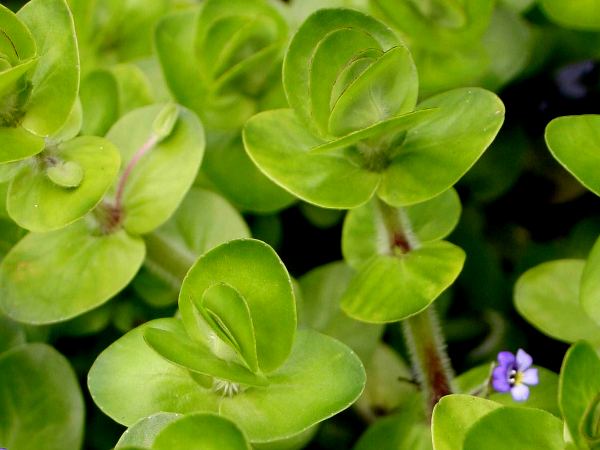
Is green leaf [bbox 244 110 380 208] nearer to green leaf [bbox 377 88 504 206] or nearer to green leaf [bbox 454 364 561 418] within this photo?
green leaf [bbox 377 88 504 206]

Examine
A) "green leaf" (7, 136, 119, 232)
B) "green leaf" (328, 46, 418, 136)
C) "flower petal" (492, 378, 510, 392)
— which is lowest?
"flower petal" (492, 378, 510, 392)

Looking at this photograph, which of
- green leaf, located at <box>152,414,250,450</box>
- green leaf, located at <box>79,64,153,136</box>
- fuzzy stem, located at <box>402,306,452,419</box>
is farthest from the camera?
green leaf, located at <box>79,64,153,136</box>

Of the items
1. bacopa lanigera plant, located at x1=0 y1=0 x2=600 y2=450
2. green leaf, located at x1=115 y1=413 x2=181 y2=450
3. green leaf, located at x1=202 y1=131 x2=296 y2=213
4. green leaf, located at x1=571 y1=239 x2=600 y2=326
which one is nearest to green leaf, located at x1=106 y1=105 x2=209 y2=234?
bacopa lanigera plant, located at x1=0 y1=0 x2=600 y2=450

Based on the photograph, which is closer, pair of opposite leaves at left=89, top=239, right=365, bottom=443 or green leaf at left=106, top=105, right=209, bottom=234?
pair of opposite leaves at left=89, top=239, right=365, bottom=443

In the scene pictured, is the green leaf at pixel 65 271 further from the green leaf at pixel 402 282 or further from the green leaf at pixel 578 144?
the green leaf at pixel 578 144

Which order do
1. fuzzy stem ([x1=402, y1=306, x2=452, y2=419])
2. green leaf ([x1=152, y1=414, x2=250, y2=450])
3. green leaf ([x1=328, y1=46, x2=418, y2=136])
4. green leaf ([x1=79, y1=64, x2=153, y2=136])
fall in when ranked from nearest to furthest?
1. green leaf ([x1=152, y1=414, x2=250, y2=450])
2. green leaf ([x1=328, y1=46, x2=418, y2=136])
3. fuzzy stem ([x1=402, y1=306, x2=452, y2=419])
4. green leaf ([x1=79, y1=64, x2=153, y2=136])

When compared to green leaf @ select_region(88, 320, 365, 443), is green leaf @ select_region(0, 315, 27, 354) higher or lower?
lower

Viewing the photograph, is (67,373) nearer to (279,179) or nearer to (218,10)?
(279,179)
